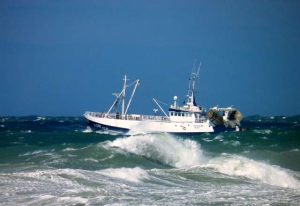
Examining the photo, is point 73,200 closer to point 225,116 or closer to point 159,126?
point 159,126

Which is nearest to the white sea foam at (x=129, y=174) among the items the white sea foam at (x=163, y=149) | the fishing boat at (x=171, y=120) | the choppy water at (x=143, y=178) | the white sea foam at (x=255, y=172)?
the choppy water at (x=143, y=178)

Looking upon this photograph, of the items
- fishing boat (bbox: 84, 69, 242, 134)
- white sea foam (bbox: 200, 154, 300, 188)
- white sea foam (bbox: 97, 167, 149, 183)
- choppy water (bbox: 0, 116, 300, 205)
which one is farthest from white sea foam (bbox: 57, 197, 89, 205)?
fishing boat (bbox: 84, 69, 242, 134)

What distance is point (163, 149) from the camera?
40938mm

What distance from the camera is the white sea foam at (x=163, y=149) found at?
128ft

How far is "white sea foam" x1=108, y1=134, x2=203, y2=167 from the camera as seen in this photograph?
39.1 m

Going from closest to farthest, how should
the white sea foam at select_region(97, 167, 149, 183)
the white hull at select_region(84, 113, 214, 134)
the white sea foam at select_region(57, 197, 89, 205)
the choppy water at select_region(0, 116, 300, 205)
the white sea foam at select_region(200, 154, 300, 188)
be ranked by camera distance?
the white sea foam at select_region(57, 197, 89, 205) < the choppy water at select_region(0, 116, 300, 205) < the white sea foam at select_region(97, 167, 149, 183) < the white sea foam at select_region(200, 154, 300, 188) < the white hull at select_region(84, 113, 214, 134)

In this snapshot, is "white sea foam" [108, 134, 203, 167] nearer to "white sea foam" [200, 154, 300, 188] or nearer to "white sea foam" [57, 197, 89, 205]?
"white sea foam" [200, 154, 300, 188]

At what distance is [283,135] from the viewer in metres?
69.4

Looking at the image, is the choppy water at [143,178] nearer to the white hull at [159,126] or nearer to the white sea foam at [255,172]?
the white sea foam at [255,172]

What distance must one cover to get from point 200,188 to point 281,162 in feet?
63.0

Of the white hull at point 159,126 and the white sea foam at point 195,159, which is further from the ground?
the white hull at point 159,126

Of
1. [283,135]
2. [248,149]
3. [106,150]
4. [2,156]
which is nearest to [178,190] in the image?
[106,150]

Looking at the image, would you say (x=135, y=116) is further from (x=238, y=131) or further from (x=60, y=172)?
(x=60, y=172)

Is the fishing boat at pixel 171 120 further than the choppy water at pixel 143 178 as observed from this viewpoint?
Yes
